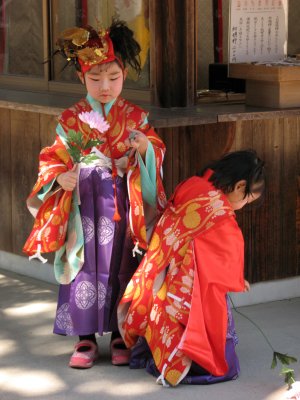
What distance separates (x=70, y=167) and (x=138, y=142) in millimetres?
377

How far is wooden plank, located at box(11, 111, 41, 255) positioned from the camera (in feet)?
22.1

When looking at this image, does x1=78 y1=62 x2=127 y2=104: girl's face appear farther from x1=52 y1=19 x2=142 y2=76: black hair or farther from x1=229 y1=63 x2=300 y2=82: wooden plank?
x1=229 y1=63 x2=300 y2=82: wooden plank

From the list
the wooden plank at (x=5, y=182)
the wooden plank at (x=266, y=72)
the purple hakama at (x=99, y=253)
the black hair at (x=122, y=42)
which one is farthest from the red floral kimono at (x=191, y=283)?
the wooden plank at (x=5, y=182)

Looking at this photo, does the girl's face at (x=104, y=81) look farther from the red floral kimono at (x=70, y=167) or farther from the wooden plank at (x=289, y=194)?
the wooden plank at (x=289, y=194)

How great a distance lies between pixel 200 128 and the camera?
5957 mm

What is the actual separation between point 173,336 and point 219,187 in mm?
714

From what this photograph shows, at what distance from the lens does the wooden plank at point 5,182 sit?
698 cm

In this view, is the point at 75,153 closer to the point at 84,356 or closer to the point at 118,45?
the point at 118,45

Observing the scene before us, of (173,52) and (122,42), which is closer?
(122,42)

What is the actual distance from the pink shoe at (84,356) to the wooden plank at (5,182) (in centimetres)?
202

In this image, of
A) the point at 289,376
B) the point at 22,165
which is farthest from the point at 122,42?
the point at 22,165

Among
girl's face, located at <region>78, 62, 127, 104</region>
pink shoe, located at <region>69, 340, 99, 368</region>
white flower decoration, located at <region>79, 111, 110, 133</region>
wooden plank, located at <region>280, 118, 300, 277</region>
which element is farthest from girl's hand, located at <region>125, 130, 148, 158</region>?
wooden plank, located at <region>280, 118, 300, 277</region>

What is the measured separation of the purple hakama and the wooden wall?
0.90m

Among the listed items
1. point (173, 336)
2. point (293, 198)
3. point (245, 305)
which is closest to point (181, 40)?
point (293, 198)
